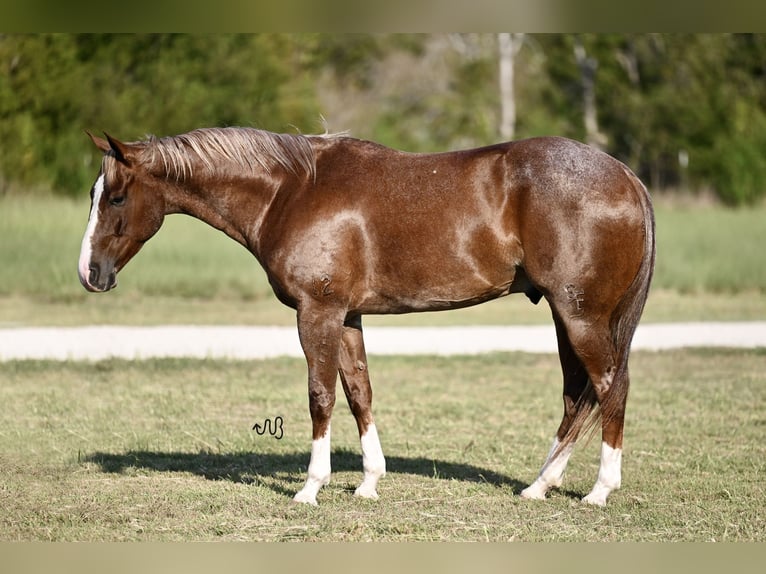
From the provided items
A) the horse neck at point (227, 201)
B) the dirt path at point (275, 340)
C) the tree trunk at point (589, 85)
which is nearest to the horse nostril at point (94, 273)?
the horse neck at point (227, 201)

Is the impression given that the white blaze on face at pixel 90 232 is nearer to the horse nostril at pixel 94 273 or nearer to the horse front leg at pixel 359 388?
the horse nostril at pixel 94 273

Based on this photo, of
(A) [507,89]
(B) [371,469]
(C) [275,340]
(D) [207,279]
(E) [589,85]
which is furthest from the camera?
(A) [507,89]

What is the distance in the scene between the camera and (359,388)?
6.49 m

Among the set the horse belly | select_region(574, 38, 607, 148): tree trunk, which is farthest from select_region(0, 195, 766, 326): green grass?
select_region(574, 38, 607, 148): tree trunk

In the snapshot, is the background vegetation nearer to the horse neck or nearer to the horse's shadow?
the horse's shadow

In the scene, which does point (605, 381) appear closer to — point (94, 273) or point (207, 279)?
point (94, 273)

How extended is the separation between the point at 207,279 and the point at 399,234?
38.8 ft

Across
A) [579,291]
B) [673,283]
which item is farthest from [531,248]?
[673,283]

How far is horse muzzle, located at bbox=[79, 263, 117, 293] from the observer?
20.7 ft

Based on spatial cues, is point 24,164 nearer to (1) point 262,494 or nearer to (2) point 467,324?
(2) point 467,324

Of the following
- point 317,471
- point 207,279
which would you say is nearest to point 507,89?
point 207,279

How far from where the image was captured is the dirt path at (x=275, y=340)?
39.4ft

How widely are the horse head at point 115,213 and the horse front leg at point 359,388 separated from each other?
1358 mm

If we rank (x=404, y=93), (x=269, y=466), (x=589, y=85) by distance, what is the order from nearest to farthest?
(x=269, y=466)
(x=589, y=85)
(x=404, y=93)
